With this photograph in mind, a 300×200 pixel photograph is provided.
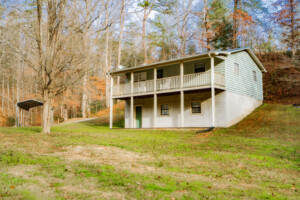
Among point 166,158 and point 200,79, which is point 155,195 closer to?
point 166,158

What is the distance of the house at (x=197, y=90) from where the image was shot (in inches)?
666

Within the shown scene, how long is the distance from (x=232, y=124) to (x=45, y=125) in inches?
478

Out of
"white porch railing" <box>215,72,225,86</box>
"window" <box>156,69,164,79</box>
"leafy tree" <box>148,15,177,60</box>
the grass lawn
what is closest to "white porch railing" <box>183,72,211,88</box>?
"white porch railing" <box>215,72,225,86</box>

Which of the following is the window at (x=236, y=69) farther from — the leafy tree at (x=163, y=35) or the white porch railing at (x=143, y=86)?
the leafy tree at (x=163, y=35)

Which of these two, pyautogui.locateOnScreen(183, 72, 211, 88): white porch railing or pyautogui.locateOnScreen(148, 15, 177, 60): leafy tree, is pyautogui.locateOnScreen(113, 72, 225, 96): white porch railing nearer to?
pyautogui.locateOnScreen(183, 72, 211, 88): white porch railing

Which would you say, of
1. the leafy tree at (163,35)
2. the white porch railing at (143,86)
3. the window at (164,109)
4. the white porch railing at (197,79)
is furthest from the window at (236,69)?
the leafy tree at (163,35)

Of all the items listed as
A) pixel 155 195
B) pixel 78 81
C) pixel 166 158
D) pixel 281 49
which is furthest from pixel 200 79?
pixel 281 49

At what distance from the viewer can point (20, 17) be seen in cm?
1412

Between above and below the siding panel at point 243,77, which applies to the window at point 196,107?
below

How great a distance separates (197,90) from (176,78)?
1776 millimetres

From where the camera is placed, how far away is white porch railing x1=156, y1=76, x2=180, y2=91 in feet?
59.1

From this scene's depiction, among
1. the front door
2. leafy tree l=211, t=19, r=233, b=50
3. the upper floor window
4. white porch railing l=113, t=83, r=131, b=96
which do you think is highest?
leafy tree l=211, t=19, r=233, b=50

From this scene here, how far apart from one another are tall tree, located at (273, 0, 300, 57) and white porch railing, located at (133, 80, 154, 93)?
16.0 metres

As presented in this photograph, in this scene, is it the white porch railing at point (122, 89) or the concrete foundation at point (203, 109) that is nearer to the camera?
the concrete foundation at point (203, 109)
